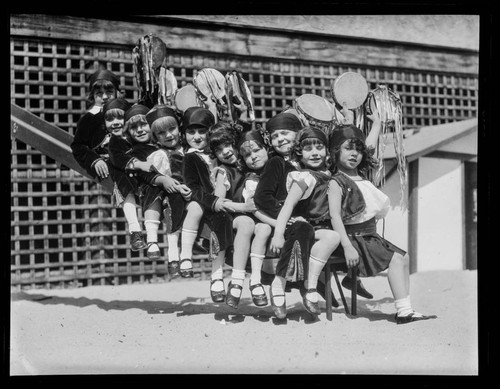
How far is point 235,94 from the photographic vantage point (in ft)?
19.2

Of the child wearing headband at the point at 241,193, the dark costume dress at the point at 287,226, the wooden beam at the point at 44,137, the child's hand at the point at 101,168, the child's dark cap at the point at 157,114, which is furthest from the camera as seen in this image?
the wooden beam at the point at 44,137

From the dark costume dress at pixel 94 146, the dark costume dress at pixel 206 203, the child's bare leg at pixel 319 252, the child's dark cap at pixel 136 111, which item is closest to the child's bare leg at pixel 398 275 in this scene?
the child's bare leg at pixel 319 252

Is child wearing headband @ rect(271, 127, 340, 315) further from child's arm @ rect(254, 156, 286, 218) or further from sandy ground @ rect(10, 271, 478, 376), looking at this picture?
sandy ground @ rect(10, 271, 478, 376)

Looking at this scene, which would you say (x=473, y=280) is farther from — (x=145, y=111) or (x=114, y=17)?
(x=114, y=17)

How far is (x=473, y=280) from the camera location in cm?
735

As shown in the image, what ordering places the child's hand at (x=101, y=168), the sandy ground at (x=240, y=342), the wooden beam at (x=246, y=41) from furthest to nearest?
the wooden beam at (x=246, y=41) < the child's hand at (x=101, y=168) < the sandy ground at (x=240, y=342)

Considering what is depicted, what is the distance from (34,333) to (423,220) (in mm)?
3888

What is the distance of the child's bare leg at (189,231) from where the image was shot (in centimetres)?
556

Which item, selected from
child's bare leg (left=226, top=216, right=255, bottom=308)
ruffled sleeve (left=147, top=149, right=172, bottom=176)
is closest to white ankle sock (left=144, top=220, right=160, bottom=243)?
ruffled sleeve (left=147, top=149, right=172, bottom=176)

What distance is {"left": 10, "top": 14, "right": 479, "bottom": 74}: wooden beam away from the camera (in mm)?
7512

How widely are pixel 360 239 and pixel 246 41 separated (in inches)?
129

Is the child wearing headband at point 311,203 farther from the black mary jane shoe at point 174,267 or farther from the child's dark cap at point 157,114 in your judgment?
the child's dark cap at point 157,114

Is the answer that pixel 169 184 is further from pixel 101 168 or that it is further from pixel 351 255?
pixel 351 255

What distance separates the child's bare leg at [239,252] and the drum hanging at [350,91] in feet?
3.48
